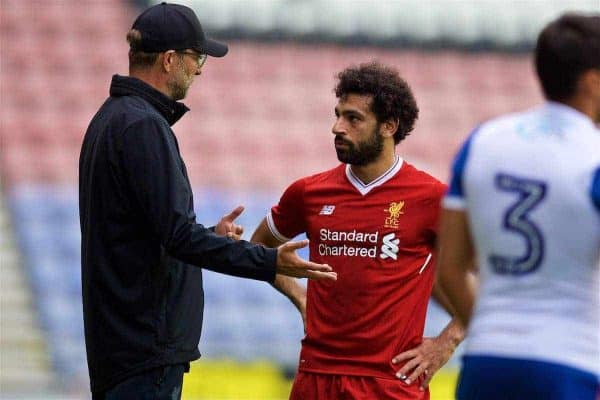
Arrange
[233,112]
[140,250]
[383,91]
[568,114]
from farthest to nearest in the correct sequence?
[233,112], [383,91], [140,250], [568,114]

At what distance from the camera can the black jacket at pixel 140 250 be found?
3852 mm

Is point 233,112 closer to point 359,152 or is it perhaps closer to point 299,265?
point 359,152

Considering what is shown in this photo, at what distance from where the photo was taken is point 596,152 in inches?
111

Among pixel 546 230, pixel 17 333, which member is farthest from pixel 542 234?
pixel 17 333

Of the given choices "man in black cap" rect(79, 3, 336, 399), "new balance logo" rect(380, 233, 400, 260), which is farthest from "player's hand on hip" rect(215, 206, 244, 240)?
"new balance logo" rect(380, 233, 400, 260)

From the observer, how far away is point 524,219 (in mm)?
2830

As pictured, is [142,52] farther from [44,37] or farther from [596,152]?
[44,37]

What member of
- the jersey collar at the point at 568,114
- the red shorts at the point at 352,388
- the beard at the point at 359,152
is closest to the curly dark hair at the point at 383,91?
the beard at the point at 359,152

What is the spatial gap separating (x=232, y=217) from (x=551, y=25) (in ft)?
5.48

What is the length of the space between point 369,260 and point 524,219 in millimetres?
1630

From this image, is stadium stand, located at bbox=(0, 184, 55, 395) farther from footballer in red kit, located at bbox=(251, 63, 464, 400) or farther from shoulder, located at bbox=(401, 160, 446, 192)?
shoulder, located at bbox=(401, 160, 446, 192)

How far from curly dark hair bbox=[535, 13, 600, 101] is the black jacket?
1.31 m

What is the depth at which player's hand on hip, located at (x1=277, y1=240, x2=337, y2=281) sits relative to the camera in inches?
153

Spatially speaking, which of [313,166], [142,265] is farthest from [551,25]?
[313,166]
